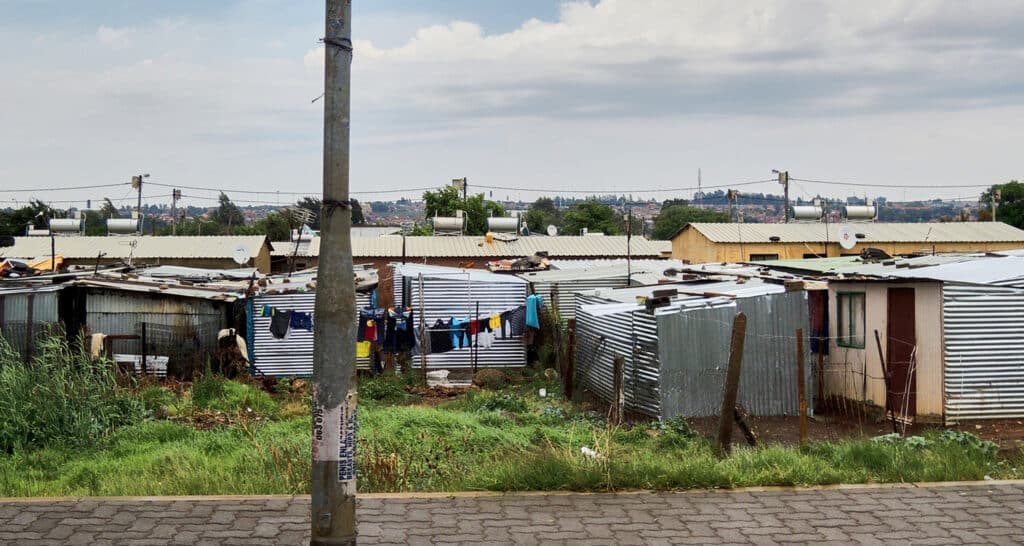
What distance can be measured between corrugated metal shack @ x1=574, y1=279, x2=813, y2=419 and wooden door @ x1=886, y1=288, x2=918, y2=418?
1183 mm

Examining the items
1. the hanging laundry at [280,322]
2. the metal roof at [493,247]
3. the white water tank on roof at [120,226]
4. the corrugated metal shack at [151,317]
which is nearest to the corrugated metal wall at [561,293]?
the hanging laundry at [280,322]

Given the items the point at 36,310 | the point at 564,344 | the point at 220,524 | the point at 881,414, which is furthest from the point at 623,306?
the point at 36,310

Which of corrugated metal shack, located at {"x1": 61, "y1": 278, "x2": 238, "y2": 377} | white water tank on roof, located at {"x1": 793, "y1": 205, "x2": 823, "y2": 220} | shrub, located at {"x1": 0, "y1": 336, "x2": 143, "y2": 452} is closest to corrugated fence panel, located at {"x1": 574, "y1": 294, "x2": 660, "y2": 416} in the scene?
shrub, located at {"x1": 0, "y1": 336, "x2": 143, "y2": 452}

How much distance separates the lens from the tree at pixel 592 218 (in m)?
67.4

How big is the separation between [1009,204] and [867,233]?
99.0 feet

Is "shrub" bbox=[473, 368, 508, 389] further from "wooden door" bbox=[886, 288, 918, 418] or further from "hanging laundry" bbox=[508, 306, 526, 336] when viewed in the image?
"wooden door" bbox=[886, 288, 918, 418]

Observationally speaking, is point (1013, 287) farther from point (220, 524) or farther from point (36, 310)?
point (36, 310)

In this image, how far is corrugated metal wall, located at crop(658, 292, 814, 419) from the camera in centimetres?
1263

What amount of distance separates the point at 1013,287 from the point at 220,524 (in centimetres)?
1099

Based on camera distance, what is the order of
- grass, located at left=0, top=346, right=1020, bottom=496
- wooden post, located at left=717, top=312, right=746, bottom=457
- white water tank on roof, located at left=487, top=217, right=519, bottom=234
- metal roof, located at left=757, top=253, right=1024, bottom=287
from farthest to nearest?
white water tank on roof, located at left=487, top=217, right=519, bottom=234 → metal roof, located at left=757, top=253, right=1024, bottom=287 → wooden post, located at left=717, top=312, right=746, bottom=457 → grass, located at left=0, top=346, right=1020, bottom=496

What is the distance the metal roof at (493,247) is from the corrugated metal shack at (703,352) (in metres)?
21.6

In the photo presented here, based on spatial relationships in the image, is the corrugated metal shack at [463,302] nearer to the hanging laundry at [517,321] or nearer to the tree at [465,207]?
the hanging laundry at [517,321]

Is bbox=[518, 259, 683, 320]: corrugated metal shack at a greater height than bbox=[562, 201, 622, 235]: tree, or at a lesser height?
lesser

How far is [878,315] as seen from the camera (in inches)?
552
